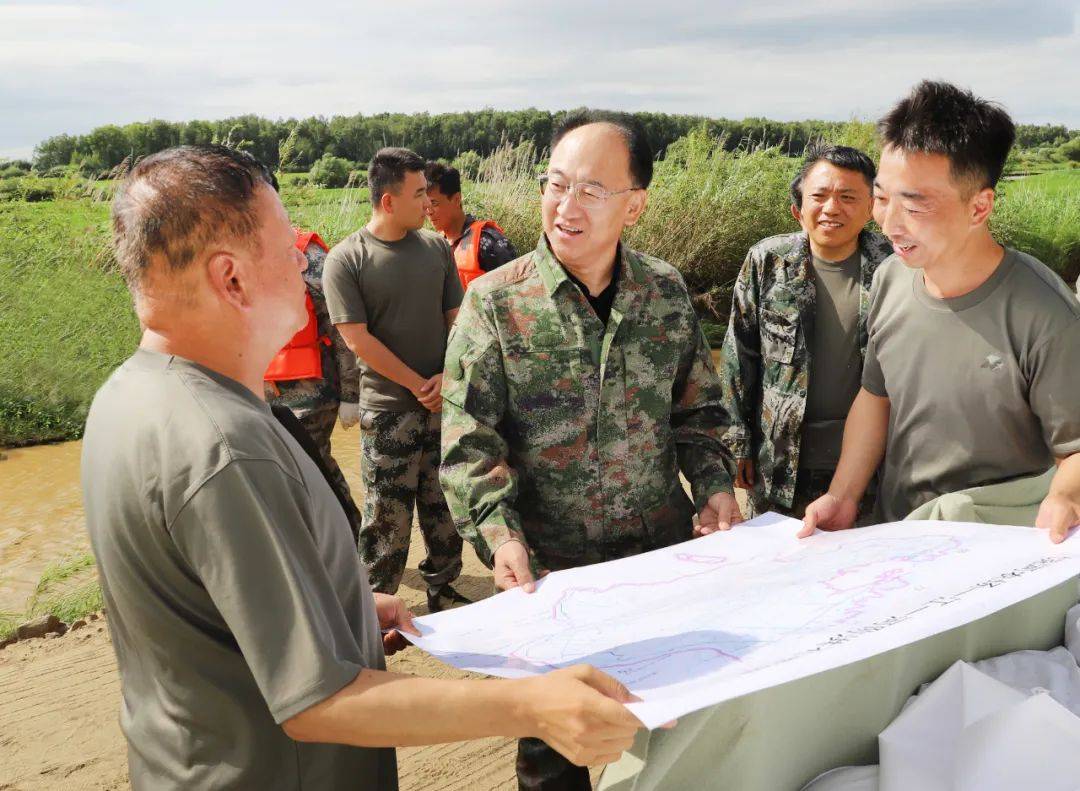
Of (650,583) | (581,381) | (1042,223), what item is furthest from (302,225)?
(1042,223)

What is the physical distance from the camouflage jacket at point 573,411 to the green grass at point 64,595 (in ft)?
10.1

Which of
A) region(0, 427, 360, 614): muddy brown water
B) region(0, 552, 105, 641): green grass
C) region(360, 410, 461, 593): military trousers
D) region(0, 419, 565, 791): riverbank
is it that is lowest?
region(0, 427, 360, 614): muddy brown water

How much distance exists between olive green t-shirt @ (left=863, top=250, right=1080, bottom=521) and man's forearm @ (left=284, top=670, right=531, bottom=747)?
4.14 feet

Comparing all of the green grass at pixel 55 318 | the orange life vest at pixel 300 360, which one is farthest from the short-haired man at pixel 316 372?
the green grass at pixel 55 318

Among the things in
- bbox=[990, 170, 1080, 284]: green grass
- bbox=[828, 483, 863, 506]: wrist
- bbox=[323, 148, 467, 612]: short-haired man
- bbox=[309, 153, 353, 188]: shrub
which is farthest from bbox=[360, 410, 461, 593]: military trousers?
bbox=[990, 170, 1080, 284]: green grass

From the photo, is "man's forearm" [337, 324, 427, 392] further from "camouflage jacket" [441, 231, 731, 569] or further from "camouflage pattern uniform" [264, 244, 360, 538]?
"camouflage jacket" [441, 231, 731, 569]

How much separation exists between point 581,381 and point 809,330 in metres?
1.57

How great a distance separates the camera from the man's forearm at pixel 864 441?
2.08 metres

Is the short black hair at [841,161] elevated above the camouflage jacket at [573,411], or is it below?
above

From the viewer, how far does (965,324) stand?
1866 mm

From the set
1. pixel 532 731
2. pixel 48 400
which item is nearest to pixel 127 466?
pixel 532 731

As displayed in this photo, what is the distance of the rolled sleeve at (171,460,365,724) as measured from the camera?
1.03 meters

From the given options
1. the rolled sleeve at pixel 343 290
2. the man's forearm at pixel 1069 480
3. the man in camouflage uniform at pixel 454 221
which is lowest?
the man's forearm at pixel 1069 480

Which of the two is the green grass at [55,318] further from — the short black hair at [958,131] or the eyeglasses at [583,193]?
the short black hair at [958,131]
